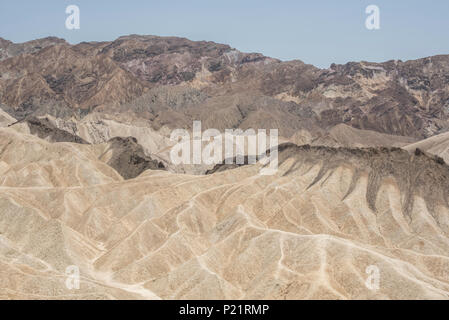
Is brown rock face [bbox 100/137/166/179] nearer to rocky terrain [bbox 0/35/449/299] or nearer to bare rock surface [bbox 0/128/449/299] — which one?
rocky terrain [bbox 0/35/449/299]

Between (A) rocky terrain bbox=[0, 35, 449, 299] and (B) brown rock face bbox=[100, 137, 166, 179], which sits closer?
(A) rocky terrain bbox=[0, 35, 449, 299]

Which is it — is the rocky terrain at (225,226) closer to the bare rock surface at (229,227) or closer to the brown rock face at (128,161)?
the bare rock surface at (229,227)
